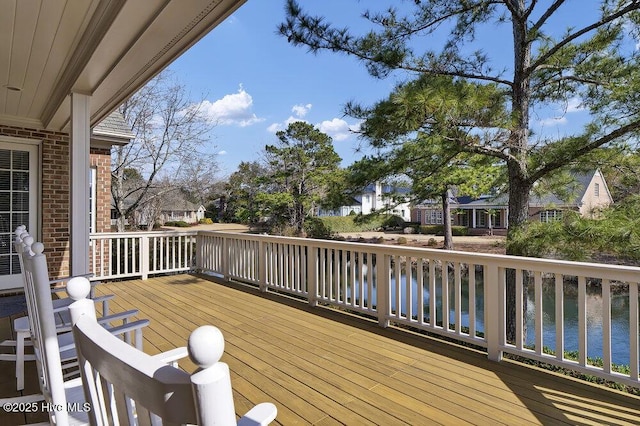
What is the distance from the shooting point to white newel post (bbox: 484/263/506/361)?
9.79ft

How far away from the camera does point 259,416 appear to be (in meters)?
0.89

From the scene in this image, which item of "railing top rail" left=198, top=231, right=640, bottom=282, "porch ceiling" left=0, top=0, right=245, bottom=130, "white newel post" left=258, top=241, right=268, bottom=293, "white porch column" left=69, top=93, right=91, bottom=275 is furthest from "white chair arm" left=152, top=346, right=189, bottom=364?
"white newel post" left=258, top=241, right=268, bottom=293

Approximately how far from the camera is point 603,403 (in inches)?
91.9

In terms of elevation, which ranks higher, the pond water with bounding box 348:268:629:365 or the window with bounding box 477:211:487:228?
the window with bounding box 477:211:487:228

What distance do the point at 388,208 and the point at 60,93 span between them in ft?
22.5

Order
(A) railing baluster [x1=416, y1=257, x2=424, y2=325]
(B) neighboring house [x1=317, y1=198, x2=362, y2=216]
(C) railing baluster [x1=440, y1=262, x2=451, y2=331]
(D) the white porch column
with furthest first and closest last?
(B) neighboring house [x1=317, y1=198, x2=362, y2=216] < (D) the white porch column < (A) railing baluster [x1=416, y1=257, x2=424, y2=325] < (C) railing baluster [x1=440, y1=262, x2=451, y2=331]

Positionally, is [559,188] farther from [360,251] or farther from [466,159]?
[360,251]

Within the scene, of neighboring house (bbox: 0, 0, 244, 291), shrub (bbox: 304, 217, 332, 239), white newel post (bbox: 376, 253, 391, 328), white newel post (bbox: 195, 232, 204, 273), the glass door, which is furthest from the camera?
shrub (bbox: 304, 217, 332, 239)

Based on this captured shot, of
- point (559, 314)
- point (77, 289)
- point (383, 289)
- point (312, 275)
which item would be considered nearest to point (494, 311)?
point (559, 314)


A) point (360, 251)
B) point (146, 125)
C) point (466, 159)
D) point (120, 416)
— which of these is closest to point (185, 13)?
point (120, 416)

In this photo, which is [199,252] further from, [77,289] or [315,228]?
[315,228]

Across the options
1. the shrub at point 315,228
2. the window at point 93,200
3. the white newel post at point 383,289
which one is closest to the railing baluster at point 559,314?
the white newel post at point 383,289

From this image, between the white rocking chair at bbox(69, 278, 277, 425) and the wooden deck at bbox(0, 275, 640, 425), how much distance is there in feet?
5.40

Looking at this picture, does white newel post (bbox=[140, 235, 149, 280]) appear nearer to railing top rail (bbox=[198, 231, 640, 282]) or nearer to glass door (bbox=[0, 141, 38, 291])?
glass door (bbox=[0, 141, 38, 291])
